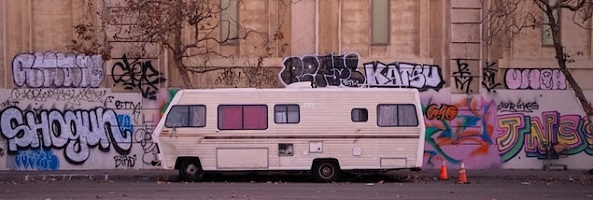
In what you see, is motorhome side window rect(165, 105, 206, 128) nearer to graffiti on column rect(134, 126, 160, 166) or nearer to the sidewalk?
the sidewalk

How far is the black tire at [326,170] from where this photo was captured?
21.3 m

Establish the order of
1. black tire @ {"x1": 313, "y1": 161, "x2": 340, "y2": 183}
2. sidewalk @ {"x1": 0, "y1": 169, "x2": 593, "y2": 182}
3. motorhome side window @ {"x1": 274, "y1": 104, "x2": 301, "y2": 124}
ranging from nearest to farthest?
motorhome side window @ {"x1": 274, "y1": 104, "x2": 301, "y2": 124}, black tire @ {"x1": 313, "y1": 161, "x2": 340, "y2": 183}, sidewalk @ {"x1": 0, "y1": 169, "x2": 593, "y2": 182}

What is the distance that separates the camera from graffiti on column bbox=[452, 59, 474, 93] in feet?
82.2

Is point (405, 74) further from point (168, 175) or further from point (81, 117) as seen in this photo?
point (81, 117)

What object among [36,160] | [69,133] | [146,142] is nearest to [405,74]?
[146,142]

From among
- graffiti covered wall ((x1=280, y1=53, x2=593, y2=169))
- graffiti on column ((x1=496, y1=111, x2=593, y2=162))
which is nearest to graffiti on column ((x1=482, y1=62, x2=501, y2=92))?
graffiti covered wall ((x1=280, y1=53, x2=593, y2=169))

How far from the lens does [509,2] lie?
23875 millimetres

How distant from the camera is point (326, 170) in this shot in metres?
21.3

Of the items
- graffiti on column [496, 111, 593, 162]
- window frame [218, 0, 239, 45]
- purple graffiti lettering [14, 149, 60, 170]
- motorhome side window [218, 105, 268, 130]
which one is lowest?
purple graffiti lettering [14, 149, 60, 170]

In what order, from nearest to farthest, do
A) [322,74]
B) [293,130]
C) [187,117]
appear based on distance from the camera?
[293,130]
[187,117]
[322,74]

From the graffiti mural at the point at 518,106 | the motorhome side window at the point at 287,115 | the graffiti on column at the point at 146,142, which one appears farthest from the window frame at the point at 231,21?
the graffiti mural at the point at 518,106

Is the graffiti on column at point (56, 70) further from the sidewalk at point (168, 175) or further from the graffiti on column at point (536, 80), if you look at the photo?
the graffiti on column at point (536, 80)

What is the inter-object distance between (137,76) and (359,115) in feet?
24.5

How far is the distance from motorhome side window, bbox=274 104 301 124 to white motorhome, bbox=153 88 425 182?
25 millimetres
